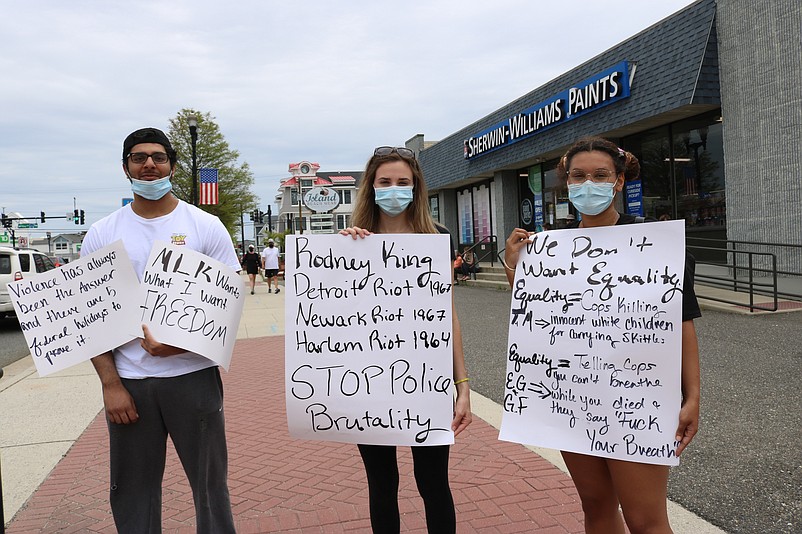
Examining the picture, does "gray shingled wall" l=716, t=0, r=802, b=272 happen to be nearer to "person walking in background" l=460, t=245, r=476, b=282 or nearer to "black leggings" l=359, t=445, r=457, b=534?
"person walking in background" l=460, t=245, r=476, b=282

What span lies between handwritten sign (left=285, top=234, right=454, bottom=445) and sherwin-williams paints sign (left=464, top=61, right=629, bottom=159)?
13603 mm

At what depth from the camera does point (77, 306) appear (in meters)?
2.59

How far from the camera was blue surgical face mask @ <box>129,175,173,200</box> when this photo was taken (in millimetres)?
2590

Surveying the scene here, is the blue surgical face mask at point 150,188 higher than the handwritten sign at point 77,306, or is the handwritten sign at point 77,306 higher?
the blue surgical face mask at point 150,188

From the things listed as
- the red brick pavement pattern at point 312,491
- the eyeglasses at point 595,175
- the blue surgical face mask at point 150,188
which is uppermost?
the blue surgical face mask at point 150,188

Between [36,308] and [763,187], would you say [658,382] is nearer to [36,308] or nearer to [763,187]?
[36,308]

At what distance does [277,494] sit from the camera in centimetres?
390

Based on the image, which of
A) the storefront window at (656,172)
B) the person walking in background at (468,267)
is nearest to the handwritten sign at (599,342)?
the storefront window at (656,172)

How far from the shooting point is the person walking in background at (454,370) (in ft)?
8.27

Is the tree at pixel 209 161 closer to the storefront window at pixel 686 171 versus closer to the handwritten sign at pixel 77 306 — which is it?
the storefront window at pixel 686 171

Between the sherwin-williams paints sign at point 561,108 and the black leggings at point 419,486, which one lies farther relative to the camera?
the sherwin-williams paints sign at point 561,108

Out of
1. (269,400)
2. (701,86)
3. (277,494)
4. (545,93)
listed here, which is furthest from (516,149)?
(277,494)

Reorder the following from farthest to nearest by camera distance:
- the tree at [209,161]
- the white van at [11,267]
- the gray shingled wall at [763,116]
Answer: the tree at [209,161], the white van at [11,267], the gray shingled wall at [763,116]

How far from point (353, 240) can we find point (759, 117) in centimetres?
1202
